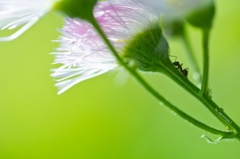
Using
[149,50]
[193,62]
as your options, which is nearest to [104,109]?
[193,62]

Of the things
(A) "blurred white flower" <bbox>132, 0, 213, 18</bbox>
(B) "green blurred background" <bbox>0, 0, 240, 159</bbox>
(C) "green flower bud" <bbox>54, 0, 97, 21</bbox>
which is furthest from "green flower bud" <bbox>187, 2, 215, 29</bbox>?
(B) "green blurred background" <bbox>0, 0, 240, 159</bbox>

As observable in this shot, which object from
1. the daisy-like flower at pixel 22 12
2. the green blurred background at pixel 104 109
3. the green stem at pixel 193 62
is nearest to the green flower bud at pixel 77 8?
the daisy-like flower at pixel 22 12

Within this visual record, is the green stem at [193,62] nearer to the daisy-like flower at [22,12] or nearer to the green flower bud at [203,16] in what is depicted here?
the green flower bud at [203,16]

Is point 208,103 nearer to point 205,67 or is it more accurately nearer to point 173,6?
point 205,67

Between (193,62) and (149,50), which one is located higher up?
(149,50)

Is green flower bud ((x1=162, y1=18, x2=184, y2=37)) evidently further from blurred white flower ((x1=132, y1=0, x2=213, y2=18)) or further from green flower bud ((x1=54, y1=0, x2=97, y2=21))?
green flower bud ((x1=54, y1=0, x2=97, y2=21))

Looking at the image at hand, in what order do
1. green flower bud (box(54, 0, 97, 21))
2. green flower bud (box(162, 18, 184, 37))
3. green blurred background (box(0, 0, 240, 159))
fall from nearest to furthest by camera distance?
green flower bud (box(54, 0, 97, 21)), green flower bud (box(162, 18, 184, 37)), green blurred background (box(0, 0, 240, 159))
